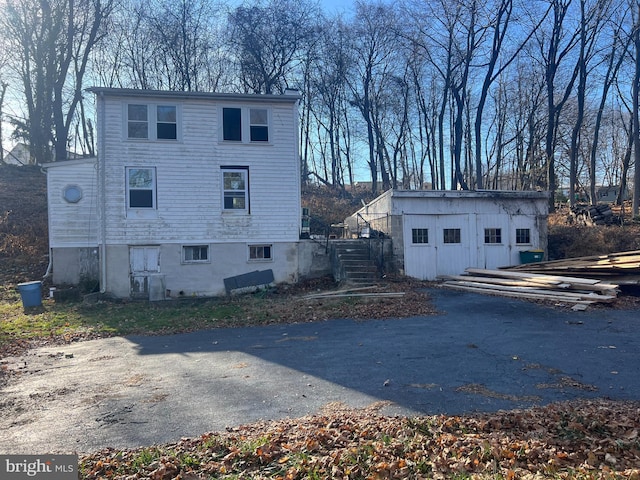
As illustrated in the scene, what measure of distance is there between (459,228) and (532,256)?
3000 mm

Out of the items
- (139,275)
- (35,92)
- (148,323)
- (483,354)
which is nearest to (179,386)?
(483,354)

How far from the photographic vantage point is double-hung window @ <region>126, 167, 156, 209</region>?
609 inches

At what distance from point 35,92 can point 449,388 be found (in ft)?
115

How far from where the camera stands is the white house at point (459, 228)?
54.5ft

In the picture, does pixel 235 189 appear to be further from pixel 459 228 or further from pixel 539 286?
pixel 539 286

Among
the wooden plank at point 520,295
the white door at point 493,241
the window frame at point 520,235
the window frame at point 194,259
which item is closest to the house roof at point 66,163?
the window frame at point 194,259

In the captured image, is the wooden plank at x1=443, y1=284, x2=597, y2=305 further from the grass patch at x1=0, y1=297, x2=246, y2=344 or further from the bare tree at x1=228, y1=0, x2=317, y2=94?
the bare tree at x1=228, y1=0, x2=317, y2=94

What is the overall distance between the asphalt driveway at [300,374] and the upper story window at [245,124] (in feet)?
26.8

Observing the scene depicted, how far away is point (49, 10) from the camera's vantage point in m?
26.0

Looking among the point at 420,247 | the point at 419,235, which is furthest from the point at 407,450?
the point at 419,235

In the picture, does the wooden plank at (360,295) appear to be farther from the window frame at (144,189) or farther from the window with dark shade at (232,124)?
the window with dark shade at (232,124)

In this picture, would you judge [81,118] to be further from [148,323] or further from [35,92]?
[148,323]

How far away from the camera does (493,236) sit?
56.4 feet

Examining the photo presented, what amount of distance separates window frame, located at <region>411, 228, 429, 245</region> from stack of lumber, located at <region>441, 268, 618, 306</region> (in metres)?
1.87
